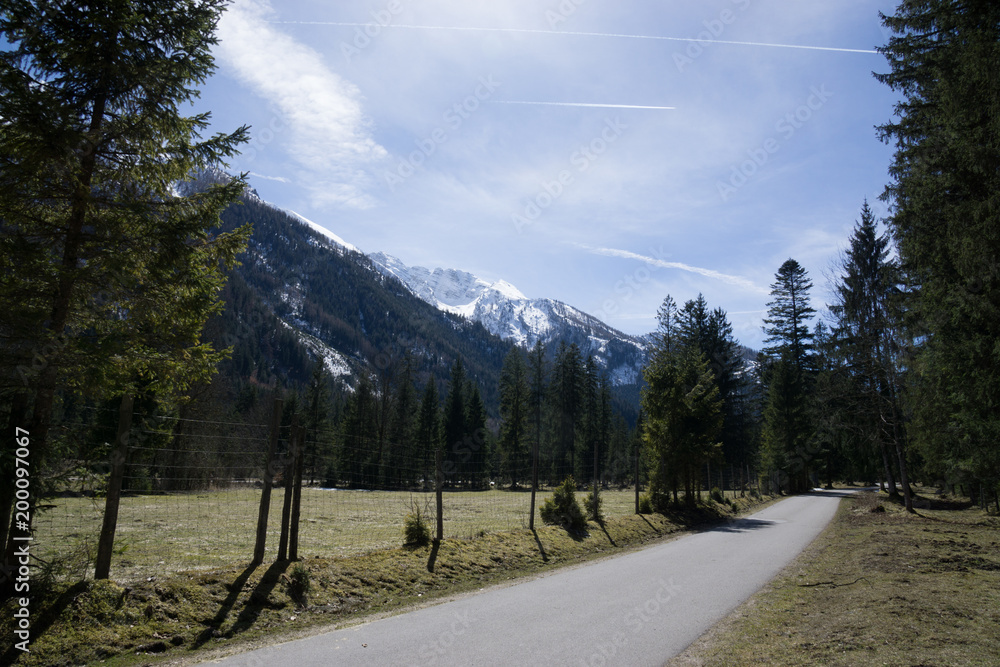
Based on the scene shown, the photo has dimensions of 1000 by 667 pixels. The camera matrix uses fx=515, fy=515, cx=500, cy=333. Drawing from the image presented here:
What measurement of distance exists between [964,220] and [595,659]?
11982 millimetres

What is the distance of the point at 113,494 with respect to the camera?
690 cm

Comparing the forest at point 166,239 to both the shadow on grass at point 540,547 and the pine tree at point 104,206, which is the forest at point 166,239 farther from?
the shadow on grass at point 540,547

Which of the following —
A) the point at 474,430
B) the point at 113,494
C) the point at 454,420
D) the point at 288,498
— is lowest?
the point at 288,498

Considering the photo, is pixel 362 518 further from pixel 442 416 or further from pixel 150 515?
pixel 442 416

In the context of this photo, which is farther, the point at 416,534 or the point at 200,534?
the point at 200,534

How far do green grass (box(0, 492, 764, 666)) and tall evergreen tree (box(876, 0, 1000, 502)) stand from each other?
1090 centimetres

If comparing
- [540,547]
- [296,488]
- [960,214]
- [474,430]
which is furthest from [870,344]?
[474,430]

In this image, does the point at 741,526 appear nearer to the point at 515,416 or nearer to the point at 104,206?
the point at 104,206

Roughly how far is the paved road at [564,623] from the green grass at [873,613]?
53cm

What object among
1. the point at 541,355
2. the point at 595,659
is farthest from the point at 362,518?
the point at 541,355

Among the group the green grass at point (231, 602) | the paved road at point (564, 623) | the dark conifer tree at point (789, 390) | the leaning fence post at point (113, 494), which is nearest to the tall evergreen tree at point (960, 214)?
the paved road at point (564, 623)

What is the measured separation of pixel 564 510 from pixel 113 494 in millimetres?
12341

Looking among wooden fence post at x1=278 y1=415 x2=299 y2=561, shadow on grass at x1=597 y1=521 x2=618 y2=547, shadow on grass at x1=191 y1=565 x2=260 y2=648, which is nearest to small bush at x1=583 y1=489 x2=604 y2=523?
shadow on grass at x1=597 y1=521 x2=618 y2=547

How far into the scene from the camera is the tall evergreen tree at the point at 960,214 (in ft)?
34.0
